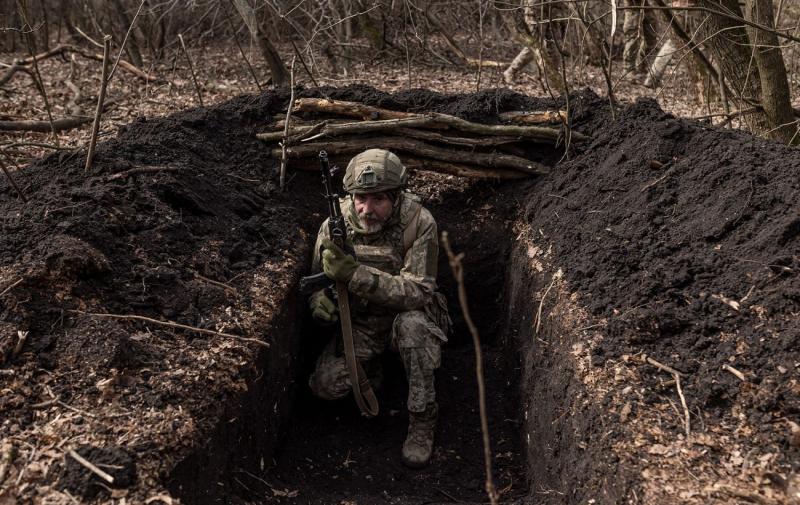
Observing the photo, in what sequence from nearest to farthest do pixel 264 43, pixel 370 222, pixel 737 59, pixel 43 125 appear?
pixel 370 222, pixel 737 59, pixel 43 125, pixel 264 43

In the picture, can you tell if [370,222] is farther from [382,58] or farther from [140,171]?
[382,58]

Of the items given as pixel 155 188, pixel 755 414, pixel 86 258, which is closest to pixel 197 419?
pixel 86 258

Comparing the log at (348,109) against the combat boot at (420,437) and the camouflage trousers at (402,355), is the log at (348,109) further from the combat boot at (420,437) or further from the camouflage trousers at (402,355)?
the combat boot at (420,437)

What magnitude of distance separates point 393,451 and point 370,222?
1.66 meters

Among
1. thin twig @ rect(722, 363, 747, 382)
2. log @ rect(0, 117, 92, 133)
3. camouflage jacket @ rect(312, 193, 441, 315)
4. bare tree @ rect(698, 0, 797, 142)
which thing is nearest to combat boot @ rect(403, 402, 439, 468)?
camouflage jacket @ rect(312, 193, 441, 315)

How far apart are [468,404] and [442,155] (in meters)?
2.14

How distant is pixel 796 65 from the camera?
9.12m

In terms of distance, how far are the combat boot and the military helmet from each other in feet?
5.17

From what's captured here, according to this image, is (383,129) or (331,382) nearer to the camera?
(331,382)

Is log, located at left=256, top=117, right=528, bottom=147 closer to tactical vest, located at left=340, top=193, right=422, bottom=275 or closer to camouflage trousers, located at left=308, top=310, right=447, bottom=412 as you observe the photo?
tactical vest, located at left=340, top=193, right=422, bottom=275

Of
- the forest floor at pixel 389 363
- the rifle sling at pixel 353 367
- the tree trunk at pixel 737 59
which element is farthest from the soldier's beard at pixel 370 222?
the tree trunk at pixel 737 59

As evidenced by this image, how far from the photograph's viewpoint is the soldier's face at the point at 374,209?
4.99 meters

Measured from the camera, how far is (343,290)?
488cm

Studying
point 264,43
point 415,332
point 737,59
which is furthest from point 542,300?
point 264,43
